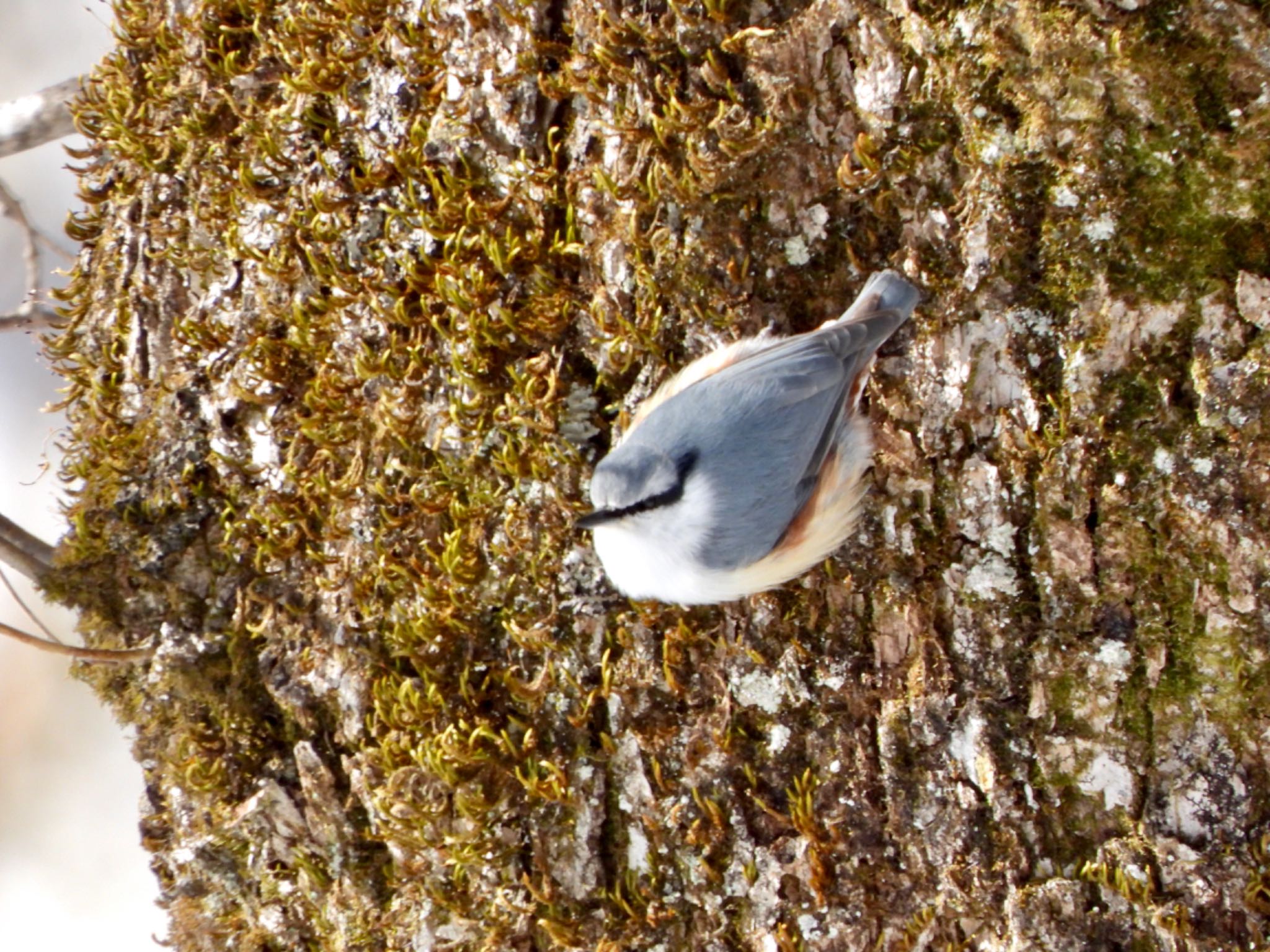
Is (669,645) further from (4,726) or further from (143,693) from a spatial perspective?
(4,726)

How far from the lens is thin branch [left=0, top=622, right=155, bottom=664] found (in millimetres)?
2203

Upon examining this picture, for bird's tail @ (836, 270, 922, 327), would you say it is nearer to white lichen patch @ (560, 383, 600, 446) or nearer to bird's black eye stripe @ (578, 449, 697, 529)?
bird's black eye stripe @ (578, 449, 697, 529)

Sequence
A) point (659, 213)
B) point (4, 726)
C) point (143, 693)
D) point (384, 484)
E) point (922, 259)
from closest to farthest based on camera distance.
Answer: point (922, 259) → point (659, 213) → point (384, 484) → point (143, 693) → point (4, 726)

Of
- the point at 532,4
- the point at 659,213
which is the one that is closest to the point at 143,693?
the point at 659,213

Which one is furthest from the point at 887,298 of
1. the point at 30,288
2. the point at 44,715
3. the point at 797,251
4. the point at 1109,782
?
the point at 44,715

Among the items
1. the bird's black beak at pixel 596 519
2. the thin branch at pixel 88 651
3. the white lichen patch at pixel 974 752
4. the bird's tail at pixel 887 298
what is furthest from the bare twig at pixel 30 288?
the white lichen patch at pixel 974 752

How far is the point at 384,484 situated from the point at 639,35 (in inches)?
46.1

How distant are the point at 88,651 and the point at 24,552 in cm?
33

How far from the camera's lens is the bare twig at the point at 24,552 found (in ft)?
7.95

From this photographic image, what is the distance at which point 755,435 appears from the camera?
6.57 ft

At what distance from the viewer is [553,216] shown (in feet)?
7.25

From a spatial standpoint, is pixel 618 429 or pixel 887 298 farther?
pixel 618 429

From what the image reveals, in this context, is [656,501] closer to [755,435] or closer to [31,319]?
[755,435]

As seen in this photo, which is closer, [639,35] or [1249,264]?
[1249,264]
